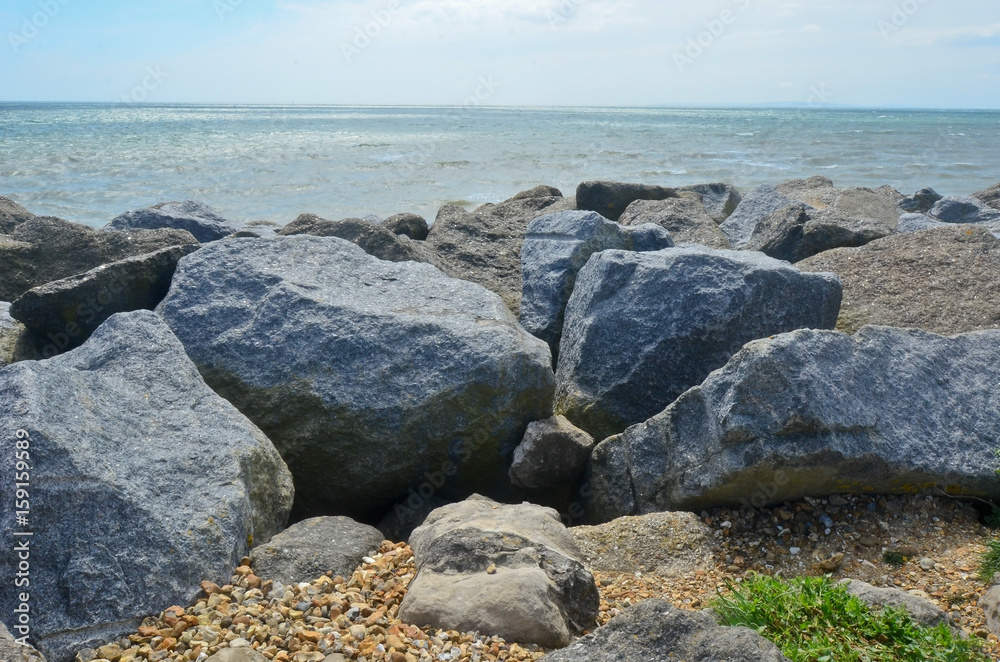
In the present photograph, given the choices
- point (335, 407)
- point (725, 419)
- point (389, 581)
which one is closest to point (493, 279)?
point (335, 407)

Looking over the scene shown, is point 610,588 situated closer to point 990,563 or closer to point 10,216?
point 990,563

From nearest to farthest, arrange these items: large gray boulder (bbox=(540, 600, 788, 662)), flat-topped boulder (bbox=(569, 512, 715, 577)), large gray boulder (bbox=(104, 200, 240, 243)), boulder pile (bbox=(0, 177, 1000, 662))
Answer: large gray boulder (bbox=(540, 600, 788, 662)) < boulder pile (bbox=(0, 177, 1000, 662)) < flat-topped boulder (bbox=(569, 512, 715, 577)) < large gray boulder (bbox=(104, 200, 240, 243))

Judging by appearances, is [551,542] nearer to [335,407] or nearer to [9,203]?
[335,407]

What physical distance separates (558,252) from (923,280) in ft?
8.40

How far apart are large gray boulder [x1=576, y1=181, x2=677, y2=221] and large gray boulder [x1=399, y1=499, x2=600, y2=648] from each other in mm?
6829

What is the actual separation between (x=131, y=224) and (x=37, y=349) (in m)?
5.15

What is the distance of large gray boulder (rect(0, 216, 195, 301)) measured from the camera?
6449 mm

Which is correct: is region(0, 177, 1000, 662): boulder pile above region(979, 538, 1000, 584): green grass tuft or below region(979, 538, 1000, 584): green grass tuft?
above

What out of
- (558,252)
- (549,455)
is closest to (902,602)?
(549,455)

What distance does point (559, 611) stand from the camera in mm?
2814

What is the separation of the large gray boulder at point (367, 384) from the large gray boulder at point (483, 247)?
7.22 feet

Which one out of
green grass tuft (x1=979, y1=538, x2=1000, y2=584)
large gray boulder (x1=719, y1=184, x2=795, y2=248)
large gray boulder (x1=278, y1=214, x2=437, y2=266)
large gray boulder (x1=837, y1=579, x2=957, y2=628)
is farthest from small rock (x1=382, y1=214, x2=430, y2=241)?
large gray boulder (x1=837, y1=579, x2=957, y2=628)

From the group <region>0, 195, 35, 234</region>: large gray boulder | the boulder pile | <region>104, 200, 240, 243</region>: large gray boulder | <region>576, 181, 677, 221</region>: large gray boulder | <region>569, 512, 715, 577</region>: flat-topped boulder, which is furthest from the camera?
<region>576, 181, 677, 221</region>: large gray boulder

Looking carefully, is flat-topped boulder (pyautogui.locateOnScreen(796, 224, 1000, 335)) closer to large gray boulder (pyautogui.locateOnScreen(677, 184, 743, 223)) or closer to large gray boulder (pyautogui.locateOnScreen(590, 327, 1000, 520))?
large gray boulder (pyautogui.locateOnScreen(590, 327, 1000, 520))
